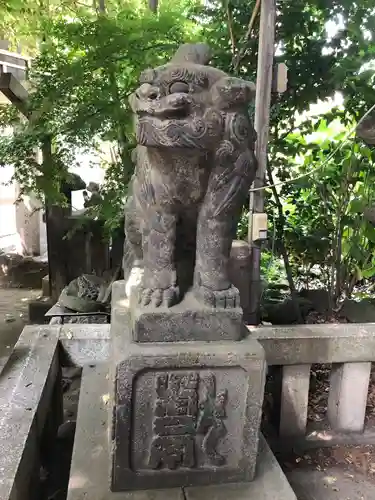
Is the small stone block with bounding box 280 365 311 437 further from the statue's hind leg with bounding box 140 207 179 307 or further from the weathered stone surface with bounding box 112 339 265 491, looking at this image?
the statue's hind leg with bounding box 140 207 179 307

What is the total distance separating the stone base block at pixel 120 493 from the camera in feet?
5.89

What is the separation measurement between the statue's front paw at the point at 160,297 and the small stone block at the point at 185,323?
2 cm

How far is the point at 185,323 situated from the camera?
5.84 feet

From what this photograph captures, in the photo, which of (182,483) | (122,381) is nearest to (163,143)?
(122,381)

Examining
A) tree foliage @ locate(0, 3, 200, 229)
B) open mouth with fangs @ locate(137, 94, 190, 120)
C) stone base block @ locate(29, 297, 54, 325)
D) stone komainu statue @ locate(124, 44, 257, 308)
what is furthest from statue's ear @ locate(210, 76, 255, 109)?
stone base block @ locate(29, 297, 54, 325)

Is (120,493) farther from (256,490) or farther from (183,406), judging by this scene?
(256,490)

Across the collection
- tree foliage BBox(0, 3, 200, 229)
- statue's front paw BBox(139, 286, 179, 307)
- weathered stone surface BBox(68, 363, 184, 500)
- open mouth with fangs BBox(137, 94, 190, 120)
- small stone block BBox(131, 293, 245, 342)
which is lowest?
weathered stone surface BBox(68, 363, 184, 500)

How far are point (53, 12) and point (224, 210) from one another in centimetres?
601

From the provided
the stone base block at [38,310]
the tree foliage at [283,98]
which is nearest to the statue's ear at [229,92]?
the tree foliage at [283,98]

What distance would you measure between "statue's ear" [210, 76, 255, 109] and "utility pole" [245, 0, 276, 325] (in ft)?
4.93

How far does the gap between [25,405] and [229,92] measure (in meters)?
1.45

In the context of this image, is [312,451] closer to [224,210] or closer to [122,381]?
[122,381]

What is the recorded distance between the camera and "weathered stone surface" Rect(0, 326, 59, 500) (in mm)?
1713

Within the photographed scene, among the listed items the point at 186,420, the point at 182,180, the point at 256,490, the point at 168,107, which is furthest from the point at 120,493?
the point at 168,107
